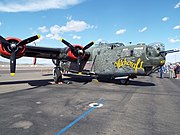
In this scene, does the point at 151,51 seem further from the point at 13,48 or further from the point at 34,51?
the point at 13,48

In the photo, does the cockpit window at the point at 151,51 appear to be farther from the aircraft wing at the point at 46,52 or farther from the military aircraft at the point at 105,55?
the aircraft wing at the point at 46,52

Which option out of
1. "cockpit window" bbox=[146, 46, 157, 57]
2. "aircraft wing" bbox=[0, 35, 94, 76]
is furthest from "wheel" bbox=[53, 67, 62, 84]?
"cockpit window" bbox=[146, 46, 157, 57]

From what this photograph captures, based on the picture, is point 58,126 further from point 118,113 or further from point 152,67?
point 152,67

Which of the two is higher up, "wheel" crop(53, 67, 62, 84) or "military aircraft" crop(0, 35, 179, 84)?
"military aircraft" crop(0, 35, 179, 84)

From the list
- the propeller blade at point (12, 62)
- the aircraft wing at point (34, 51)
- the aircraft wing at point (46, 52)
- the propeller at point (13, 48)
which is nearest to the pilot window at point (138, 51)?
the aircraft wing at point (34, 51)

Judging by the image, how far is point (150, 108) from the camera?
7.50m

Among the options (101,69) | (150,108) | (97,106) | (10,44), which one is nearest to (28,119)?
(97,106)

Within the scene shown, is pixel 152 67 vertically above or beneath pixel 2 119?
above

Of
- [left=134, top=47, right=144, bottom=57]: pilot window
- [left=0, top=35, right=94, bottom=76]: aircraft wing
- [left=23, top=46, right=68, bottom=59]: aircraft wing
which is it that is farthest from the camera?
[left=23, top=46, right=68, bottom=59]: aircraft wing

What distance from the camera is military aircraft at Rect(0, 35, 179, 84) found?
12977 mm

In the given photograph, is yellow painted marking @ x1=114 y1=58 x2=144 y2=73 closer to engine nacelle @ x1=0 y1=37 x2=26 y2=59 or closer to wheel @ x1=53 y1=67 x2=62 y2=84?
wheel @ x1=53 y1=67 x2=62 y2=84

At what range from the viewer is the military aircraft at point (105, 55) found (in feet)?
42.6

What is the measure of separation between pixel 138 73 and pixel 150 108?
630 cm

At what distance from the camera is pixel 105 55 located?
53.2ft
